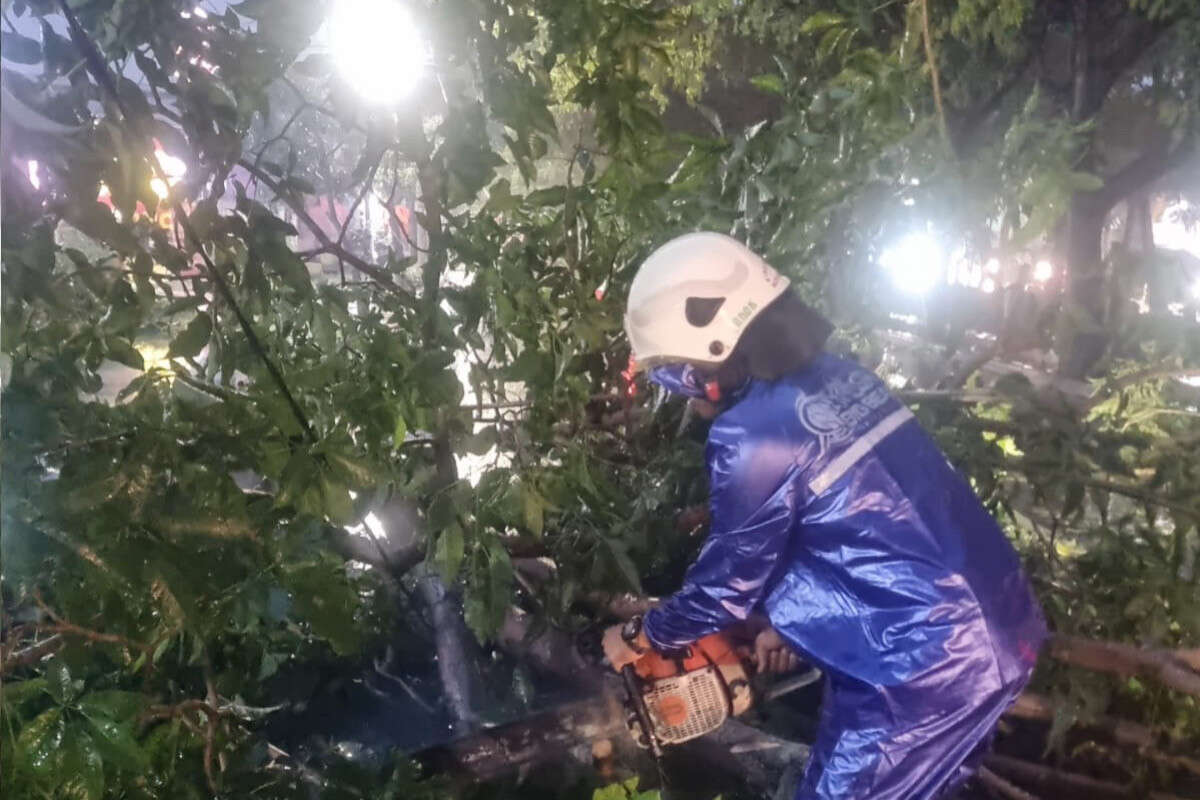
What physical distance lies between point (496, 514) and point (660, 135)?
1141 millimetres

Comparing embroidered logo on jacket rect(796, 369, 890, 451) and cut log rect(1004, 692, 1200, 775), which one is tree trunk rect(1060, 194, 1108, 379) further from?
cut log rect(1004, 692, 1200, 775)

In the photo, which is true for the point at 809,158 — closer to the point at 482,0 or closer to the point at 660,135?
the point at 660,135

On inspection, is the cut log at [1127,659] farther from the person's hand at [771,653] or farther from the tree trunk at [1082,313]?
the tree trunk at [1082,313]

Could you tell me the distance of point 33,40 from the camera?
1.52 m

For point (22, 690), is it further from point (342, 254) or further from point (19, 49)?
point (342, 254)

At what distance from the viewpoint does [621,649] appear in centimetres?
252

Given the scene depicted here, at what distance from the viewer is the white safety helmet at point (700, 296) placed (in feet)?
7.36

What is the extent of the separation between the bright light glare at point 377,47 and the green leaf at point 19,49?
61 centimetres

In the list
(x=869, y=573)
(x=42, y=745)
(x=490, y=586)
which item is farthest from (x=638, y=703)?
(x=42, y=745)

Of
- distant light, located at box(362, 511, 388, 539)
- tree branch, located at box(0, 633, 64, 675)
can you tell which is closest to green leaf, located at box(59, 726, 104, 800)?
tree branch, located at box(0, 633, 64, 675)

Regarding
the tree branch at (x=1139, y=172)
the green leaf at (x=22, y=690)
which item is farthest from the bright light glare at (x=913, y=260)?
the tree branch at (x=1139, y=172)

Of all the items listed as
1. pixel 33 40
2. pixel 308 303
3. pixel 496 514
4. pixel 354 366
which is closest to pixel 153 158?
pixel 33 40

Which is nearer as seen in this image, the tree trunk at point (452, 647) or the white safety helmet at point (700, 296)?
the white safety helmet at point (700, 296)

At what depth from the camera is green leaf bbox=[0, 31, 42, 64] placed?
1.08 m
